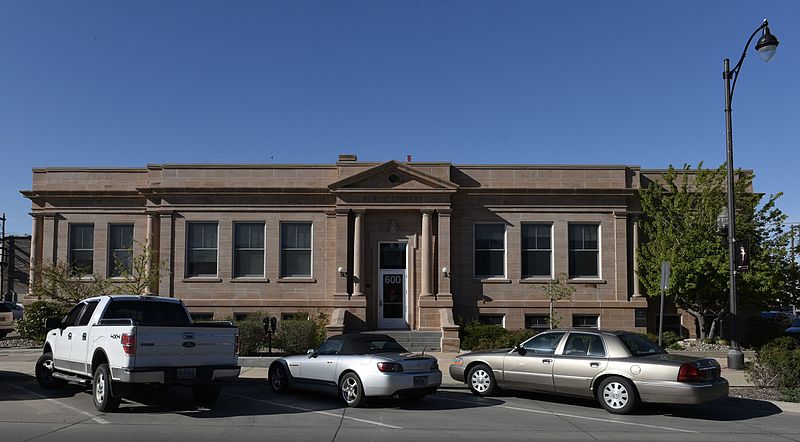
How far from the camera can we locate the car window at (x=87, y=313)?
1217 cm

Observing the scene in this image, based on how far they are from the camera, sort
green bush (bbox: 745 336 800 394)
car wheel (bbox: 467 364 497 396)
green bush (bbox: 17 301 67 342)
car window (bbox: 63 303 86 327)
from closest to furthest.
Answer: car window (bbox: 63 303 86 327)
car wheel (bbox: 467 364 497 396)
green bush (bbox: 745 336 800 394)
green bush (bbox: 17 301 67 342)

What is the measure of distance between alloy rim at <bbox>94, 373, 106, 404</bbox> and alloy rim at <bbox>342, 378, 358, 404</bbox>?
394 centimetres

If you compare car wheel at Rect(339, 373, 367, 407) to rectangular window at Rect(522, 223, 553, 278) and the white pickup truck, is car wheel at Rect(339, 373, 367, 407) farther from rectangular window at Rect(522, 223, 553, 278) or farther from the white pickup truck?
rectangular window at Rect(522, 223, 553, 278)

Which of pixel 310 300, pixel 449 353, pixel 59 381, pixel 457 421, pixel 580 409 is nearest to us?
pixel 457 421

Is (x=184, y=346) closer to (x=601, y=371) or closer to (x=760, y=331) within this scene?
(x=601, y=371)

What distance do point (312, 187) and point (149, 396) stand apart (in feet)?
44.7

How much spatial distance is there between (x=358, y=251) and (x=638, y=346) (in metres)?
13.7

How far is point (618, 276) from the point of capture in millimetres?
24984

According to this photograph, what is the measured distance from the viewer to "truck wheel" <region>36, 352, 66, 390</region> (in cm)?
1359

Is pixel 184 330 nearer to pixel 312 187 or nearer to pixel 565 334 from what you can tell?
pixel 565 334

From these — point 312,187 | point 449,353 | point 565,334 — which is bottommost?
point 449,353

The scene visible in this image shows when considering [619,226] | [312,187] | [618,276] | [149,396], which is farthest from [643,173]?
[149,396]

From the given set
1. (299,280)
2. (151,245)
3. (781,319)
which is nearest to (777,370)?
(299,280)

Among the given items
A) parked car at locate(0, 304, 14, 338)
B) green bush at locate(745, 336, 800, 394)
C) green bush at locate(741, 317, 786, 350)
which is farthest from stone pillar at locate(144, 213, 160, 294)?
green bush at locate(741, 317, 786, 350)
